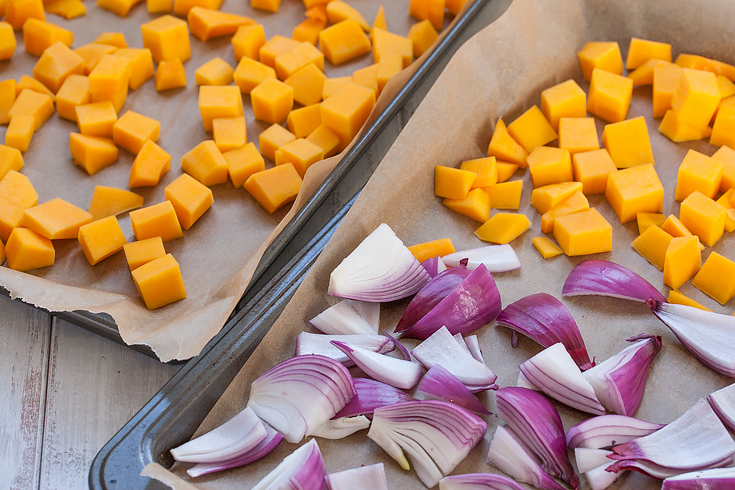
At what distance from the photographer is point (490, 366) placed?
57.1 inches

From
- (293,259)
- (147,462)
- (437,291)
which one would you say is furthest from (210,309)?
(437,291)

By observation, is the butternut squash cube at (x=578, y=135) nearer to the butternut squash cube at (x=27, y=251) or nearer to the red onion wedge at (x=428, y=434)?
the red onion wedge at (x=428, y=434)

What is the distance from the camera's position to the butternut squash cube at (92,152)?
6.36ft

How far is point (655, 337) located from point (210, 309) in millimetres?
956

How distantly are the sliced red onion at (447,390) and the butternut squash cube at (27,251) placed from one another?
1.04 meters

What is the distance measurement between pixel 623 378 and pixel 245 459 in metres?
0.75

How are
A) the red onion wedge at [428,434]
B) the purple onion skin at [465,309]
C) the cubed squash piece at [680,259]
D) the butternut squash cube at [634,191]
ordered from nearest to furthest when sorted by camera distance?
1. the red onion wedge at [428,434]
2. the purple onion skin at [465,309]
3. the cubed squash piece at [680,259]
4. the butternut squash cube at [634,191]

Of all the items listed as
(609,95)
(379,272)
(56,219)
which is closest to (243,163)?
(56,219)

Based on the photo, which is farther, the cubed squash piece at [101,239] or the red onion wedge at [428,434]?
the cubed squash piece at [101,239]

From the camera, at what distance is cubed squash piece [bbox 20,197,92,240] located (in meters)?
1.76

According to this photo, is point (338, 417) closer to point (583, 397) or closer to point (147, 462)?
point (147, 462)

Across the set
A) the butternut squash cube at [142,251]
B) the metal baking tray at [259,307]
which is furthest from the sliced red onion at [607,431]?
the butternut squash cube at [142,251]

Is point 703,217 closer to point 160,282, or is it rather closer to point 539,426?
point 539,426

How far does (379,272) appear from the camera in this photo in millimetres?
1538
